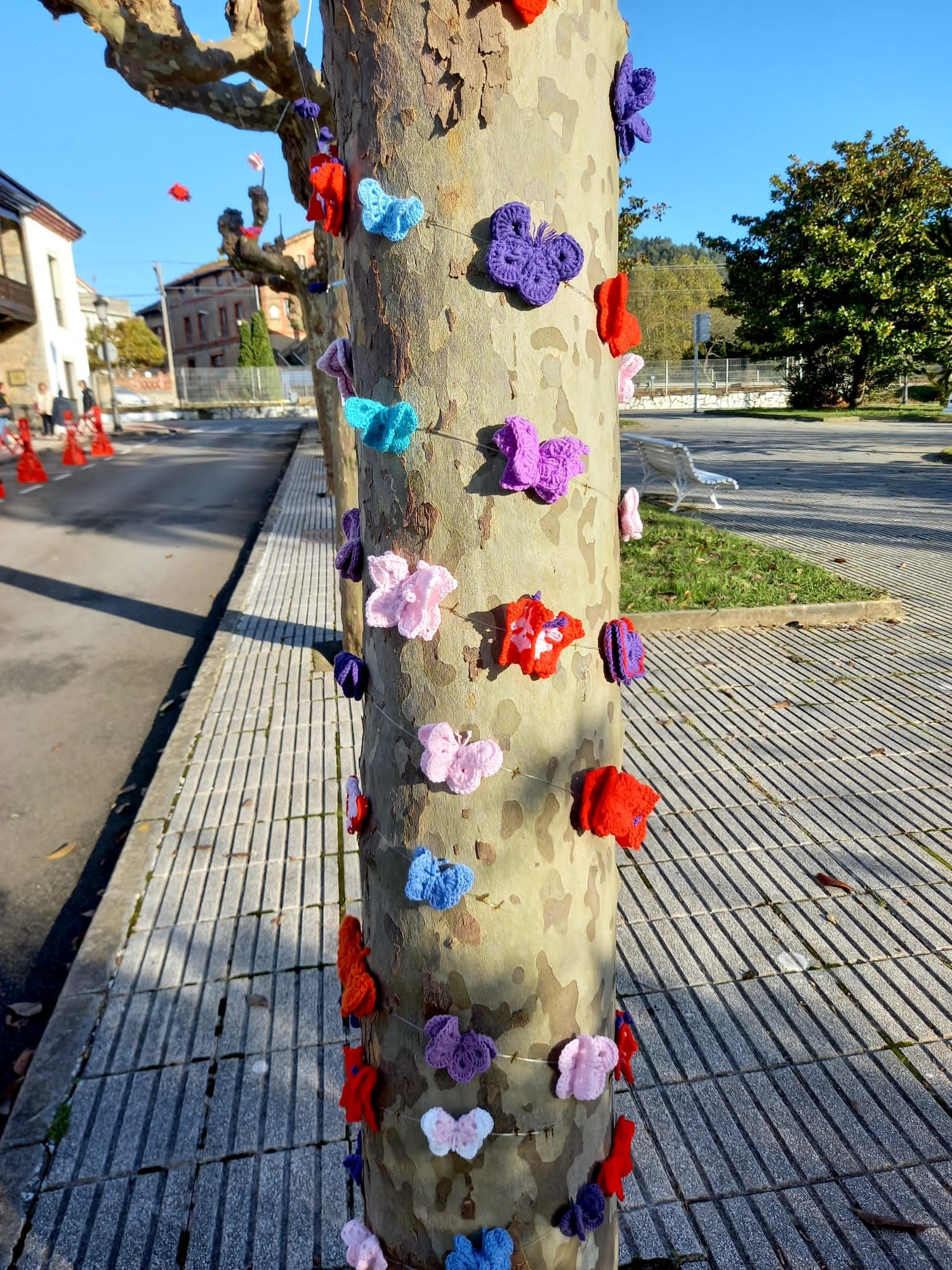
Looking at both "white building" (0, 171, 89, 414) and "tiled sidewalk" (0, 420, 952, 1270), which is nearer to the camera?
"tiled sidewalk" (0, 420, 952, 1270)

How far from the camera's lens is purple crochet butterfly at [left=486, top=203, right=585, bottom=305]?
122 cm

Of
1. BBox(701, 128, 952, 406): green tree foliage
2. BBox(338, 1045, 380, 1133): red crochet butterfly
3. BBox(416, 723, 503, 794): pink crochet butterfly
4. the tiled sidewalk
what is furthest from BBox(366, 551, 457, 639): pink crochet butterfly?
BBox(701, 128, 952, 406): green tree foliage

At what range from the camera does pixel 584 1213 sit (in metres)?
1.63

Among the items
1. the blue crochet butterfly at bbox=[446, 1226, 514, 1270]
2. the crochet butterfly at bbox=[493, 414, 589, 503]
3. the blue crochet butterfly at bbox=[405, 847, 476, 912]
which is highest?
the crochet butterfly at bbox=[493, 414, 589, 503]

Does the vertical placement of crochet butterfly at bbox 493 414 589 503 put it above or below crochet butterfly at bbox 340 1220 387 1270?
above

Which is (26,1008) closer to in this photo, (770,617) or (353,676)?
(353,676)

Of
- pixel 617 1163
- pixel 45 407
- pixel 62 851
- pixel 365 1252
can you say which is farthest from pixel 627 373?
pixel 45 407

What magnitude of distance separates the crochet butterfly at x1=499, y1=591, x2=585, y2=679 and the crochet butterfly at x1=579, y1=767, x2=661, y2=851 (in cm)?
23

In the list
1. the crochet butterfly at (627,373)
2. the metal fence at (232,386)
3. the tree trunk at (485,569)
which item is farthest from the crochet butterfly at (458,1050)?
the metal fence at (232,386)

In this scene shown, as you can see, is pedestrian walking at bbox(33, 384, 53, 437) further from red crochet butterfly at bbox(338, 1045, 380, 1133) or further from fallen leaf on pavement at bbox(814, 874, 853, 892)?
red crochet butterfly at bbox(338, 1045, 380, 1133)

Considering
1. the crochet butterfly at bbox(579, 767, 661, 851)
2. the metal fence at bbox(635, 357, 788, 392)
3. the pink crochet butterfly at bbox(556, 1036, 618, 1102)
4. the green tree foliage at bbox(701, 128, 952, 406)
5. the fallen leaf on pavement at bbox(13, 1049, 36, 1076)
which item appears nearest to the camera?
the crochet butterfly at bbox(579, 767, 661, 851)

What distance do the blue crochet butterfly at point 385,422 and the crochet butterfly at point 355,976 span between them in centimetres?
95

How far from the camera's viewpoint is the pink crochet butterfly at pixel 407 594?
133cm

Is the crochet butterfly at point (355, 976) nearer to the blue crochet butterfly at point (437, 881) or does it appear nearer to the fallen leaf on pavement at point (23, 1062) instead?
the blue crochet butterfly at point (437, 881)
